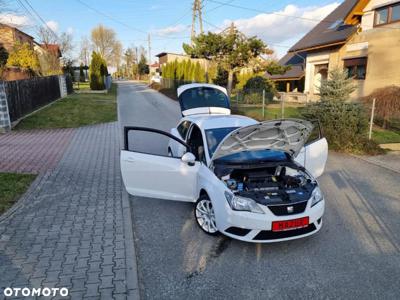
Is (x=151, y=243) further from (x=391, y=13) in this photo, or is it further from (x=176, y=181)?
(x=391, y=13)

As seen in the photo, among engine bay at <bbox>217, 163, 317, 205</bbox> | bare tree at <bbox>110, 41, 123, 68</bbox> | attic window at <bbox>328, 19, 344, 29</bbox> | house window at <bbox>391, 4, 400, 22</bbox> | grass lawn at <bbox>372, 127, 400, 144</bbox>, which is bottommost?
grass lawn at <bbox>372, 127, 400, 144</bbox>

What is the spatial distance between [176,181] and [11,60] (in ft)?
101

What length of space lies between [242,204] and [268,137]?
107 centimetres

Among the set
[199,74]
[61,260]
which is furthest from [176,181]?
[199,74]

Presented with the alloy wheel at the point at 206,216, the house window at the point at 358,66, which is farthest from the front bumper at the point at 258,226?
the house window at the point at 358,66

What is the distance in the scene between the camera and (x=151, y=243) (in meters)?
3.95

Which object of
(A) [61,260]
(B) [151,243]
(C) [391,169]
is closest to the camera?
(A) [61,260]

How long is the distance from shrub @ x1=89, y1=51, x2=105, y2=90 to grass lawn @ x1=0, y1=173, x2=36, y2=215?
93.3 feet

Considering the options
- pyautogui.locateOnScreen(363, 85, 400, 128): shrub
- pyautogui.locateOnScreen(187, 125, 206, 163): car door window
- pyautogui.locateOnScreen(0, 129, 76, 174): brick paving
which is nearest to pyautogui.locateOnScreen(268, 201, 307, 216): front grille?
pyautogui.locateOnScreen(187, 125, 206, 163): car door window

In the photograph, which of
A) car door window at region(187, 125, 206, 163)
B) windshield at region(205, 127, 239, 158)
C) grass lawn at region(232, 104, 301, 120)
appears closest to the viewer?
windshield at region(205, 127, 239, 158)

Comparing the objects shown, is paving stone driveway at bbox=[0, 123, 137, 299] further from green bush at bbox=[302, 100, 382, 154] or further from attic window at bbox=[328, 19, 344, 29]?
attic window at bbox=[328, 19, 344, 29]

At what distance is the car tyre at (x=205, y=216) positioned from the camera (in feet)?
13.2

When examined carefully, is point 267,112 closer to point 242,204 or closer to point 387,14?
point 387,14

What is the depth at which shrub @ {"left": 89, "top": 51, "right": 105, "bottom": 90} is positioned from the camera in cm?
3240
